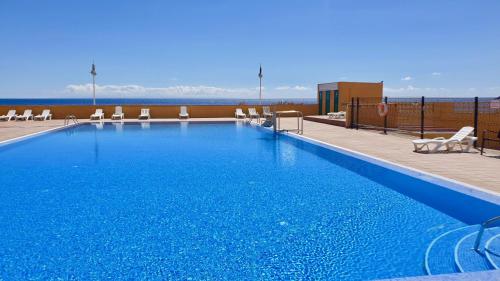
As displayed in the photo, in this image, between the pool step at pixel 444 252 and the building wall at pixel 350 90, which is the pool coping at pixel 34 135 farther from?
the building wall at pixel 350 90

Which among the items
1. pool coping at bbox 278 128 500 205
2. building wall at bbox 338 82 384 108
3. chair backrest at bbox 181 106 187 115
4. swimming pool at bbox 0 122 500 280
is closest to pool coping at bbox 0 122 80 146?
swimming pool at bbox 0 122 500 280

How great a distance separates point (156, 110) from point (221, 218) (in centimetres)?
2108

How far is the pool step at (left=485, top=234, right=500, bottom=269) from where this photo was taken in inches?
145

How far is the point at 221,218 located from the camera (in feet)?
18.2

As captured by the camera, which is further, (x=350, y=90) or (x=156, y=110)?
(x=156, y=110)

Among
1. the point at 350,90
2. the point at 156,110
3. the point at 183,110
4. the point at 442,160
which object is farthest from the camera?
the point at 156,110

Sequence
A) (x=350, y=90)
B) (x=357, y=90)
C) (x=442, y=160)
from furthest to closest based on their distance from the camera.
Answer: (x=357, y=90), (x=350, y=90), (x=442, y=160)

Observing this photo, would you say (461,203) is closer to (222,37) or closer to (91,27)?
(91,27)

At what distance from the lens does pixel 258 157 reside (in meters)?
10.9

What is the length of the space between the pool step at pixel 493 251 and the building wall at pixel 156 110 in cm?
1989

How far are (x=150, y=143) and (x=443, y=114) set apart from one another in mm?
13558

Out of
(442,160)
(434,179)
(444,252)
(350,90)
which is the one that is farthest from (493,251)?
(350,90)

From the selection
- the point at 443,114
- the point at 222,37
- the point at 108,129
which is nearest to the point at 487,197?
the point at 443,114

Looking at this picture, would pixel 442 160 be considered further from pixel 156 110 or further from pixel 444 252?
pixel 156 110
